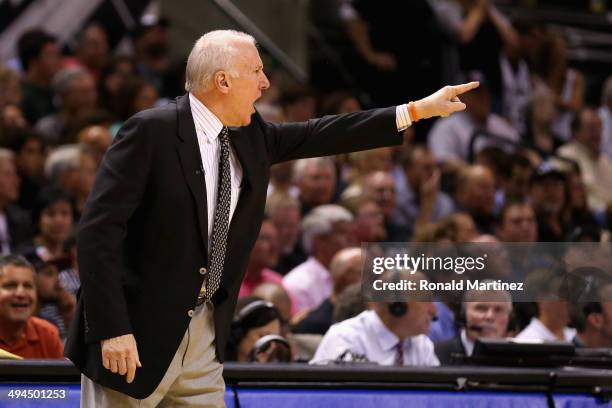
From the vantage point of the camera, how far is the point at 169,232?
3533 millimetres

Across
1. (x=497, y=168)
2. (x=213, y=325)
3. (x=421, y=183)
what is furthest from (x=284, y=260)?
(x=213, y=325)

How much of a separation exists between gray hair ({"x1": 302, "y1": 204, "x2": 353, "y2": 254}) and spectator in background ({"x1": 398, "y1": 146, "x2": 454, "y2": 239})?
1.05 m

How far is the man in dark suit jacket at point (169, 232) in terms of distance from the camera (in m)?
3.41

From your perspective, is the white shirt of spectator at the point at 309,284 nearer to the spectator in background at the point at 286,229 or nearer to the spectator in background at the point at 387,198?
the spectator in background at the point at 286,229

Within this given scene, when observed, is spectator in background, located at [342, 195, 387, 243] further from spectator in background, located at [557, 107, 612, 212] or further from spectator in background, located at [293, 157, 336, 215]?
spectator in background, located at [557, 107, 612, 212]

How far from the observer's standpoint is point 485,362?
180 inches

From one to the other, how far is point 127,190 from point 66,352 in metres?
0.51

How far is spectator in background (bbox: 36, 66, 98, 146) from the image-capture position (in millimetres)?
8516

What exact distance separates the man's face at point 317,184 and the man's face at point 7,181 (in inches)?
77.7

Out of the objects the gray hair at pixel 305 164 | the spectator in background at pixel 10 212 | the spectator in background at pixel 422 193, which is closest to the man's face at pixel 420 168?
the spectator in background at pixel 422 193

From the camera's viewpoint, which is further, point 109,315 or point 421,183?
point 421,183

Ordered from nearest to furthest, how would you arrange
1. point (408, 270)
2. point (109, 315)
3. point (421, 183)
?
1. point (109, 315)
2. point (408, 270)
3. point (421, 183)

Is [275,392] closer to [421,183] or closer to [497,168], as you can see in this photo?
[421,183]

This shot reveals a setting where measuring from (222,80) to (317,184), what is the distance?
187 inches
